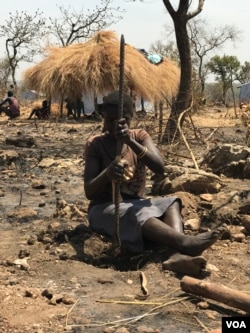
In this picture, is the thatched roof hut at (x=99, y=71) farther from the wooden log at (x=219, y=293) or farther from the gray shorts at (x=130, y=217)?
the wooden log at (x=219, y=293)

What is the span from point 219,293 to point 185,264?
48 centimetres

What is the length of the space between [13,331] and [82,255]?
1126mm

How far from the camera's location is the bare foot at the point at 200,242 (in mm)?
2969

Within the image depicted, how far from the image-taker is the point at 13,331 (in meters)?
2.36

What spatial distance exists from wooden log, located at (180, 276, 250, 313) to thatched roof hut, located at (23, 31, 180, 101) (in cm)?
1028

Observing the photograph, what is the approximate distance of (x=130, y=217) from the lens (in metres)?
3.35

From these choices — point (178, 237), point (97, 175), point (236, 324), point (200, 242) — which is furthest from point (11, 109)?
point (236, 324)

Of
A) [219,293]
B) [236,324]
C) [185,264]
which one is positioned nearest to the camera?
[236,324]

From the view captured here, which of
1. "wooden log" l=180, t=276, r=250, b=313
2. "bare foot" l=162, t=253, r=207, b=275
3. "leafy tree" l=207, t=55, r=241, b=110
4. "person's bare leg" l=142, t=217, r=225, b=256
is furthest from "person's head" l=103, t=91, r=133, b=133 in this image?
"leafy tree" l=207, t=55, r=241, b=110

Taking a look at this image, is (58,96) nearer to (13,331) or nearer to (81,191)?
(81,191)

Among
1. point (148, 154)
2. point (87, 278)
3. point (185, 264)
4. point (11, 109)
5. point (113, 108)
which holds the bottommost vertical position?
point (87, 278)

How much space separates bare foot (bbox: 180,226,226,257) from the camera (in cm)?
297

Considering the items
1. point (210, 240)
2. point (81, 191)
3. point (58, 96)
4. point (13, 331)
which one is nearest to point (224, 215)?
point (210, 240)

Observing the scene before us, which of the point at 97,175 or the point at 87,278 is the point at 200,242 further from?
the point at 97,175
